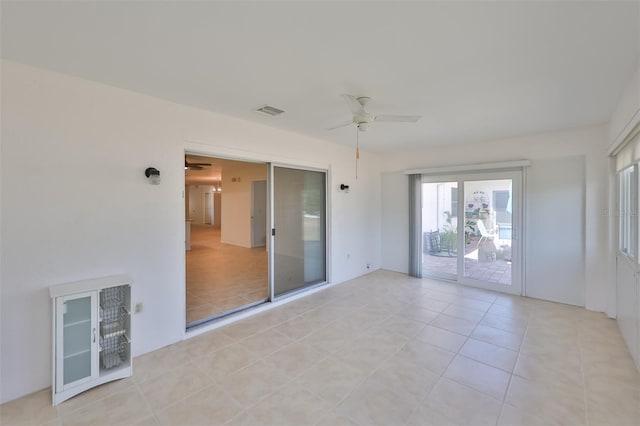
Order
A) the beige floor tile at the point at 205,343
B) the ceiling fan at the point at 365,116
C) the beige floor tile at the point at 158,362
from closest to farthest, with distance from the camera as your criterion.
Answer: the beige floor tile at the point at 158,362
the ceiling fan at the point at 365,116
the beige floor tile at the point at 205,343

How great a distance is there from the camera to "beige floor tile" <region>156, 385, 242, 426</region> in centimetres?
200

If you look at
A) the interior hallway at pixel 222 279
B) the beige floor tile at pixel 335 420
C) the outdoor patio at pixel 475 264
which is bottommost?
the beige floor tile at pixel 335 420

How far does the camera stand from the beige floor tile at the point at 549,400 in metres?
2.02

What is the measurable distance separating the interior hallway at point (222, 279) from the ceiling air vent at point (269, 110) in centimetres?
267

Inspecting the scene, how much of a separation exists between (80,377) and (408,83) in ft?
12.2

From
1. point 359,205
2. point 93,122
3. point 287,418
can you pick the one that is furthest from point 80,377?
point 359,205

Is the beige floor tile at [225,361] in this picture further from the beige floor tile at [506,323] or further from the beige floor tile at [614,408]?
the beige floor tile at [506,323]

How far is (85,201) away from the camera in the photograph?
8.38ft

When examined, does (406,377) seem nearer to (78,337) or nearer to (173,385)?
(173,385)

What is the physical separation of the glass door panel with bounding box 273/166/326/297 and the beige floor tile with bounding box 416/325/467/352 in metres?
2.10

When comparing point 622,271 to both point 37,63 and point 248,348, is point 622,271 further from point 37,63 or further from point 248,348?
point 37,63

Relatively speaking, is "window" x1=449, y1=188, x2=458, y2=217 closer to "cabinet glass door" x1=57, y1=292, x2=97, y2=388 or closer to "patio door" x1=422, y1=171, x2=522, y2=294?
"patio door" x1=422, y1=171, x2=522, y2=294

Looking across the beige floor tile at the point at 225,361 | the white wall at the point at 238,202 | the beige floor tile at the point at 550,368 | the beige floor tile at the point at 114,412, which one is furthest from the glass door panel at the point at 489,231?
the white wall at the point at 238,202

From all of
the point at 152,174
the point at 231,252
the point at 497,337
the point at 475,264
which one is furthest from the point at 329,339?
the point at 231,252
